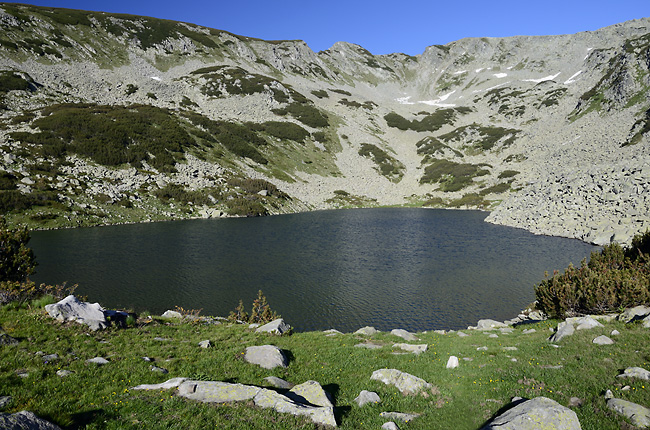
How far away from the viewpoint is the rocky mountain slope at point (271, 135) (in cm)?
6203

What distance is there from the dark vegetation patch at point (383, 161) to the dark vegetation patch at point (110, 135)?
69270 mm

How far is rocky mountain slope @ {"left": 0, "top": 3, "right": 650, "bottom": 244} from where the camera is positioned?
62.0 metres

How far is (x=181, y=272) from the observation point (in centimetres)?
3412

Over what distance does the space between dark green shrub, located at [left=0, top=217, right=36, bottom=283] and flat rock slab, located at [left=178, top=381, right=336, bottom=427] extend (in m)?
16.8

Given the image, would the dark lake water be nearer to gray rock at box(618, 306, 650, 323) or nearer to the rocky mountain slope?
gray rock at box(618, 306, 650, 323)

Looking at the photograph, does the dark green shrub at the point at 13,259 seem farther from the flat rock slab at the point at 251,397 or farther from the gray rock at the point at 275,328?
the flat rock slab at the point at 251,397

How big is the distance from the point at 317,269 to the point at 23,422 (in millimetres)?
31315

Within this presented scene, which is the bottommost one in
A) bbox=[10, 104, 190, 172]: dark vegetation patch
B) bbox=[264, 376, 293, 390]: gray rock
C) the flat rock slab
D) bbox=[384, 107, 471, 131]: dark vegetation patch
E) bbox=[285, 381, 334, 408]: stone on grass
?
bbox=[264, 376, 293, 390]: gray rock

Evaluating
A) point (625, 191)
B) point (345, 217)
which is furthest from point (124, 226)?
point (625, 191)

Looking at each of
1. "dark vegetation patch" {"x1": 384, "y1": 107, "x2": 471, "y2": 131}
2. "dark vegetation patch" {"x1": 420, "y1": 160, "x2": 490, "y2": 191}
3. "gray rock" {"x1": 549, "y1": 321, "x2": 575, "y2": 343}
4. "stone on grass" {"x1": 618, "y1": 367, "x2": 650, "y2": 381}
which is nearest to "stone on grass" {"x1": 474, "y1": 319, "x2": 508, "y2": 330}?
"gray rock" {"x1": 549, "y1": 321, "x2": 575, "y2": 343}

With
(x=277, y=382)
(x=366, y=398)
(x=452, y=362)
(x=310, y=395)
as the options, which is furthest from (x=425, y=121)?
(x=310, y=395)

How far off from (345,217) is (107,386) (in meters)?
72.5

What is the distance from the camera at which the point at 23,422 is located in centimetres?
584

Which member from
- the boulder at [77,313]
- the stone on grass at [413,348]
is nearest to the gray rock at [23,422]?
the boulder at [77,313]
